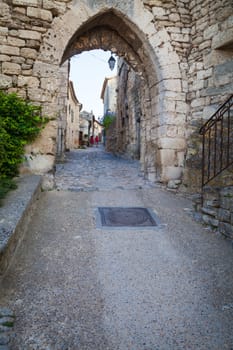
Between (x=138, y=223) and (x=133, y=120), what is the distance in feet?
29.8

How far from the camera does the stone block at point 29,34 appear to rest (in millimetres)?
4375

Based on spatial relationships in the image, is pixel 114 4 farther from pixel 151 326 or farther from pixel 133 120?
pixel 133 120

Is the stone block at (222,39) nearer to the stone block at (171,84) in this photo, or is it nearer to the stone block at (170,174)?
the stone block at (171,84)

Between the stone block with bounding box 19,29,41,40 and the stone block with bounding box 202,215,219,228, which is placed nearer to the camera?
the stone block with bounding box 202,215,219,228

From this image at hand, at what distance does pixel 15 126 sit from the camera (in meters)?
4.19

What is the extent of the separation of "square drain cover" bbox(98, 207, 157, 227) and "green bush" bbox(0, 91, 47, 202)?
176 cm

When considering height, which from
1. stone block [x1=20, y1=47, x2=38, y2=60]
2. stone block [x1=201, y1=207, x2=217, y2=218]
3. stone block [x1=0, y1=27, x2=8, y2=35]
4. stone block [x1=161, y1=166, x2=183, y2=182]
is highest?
stone block [x1=0, y1=27, x2=8, y2=35]

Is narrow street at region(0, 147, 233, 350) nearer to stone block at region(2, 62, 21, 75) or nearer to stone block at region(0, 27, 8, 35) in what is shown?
stone block at region(2, 62, 21, 75)

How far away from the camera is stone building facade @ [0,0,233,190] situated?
174 inches

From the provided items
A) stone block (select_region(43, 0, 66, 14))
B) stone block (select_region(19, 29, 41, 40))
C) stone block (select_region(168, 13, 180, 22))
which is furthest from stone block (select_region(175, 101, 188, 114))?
stone block (select_region(19, 29, 41, 40))

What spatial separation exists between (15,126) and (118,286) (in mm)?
3236

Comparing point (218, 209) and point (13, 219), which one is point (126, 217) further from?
point (13, 219)

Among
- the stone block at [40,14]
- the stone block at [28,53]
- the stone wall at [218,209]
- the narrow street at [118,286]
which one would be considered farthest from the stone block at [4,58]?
the stone wall at [218,209]

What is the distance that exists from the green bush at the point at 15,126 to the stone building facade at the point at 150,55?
224mm
